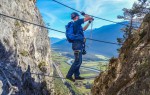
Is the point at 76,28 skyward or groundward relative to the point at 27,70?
skyward

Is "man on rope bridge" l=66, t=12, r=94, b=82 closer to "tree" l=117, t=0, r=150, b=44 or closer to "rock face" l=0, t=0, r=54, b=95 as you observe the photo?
"rock face" l=0, t=0, r=54, b=95

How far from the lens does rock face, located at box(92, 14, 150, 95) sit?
56.2ft

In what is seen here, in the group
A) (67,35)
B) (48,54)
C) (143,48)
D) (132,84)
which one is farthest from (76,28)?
(48,54)

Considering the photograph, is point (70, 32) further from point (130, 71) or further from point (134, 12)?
point (134, 12)

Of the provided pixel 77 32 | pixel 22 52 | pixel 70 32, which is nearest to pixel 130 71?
pixel 77 32

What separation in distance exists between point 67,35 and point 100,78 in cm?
1283

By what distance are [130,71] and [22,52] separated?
13.2 m

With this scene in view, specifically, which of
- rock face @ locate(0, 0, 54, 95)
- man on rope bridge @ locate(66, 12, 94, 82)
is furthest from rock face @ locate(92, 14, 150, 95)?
rock face @ locate(0, 0, 54, 95)

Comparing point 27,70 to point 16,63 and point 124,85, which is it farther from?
point 124,85

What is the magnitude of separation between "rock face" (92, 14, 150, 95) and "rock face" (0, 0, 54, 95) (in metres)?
6.41

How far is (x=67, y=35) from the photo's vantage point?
1348cm

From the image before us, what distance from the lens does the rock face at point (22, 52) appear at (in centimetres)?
2495

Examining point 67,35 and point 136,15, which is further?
point 136,15

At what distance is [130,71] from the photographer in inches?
781
